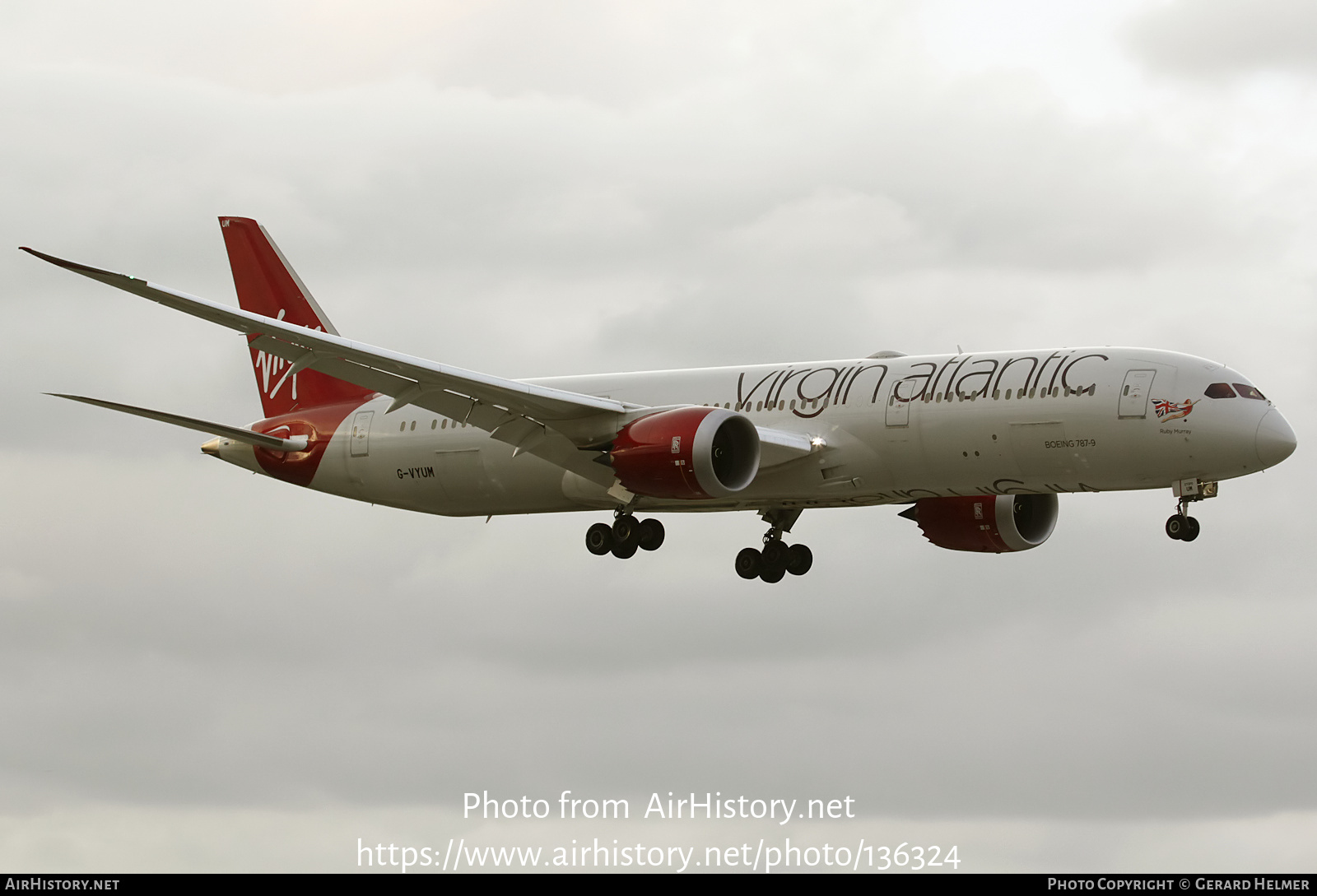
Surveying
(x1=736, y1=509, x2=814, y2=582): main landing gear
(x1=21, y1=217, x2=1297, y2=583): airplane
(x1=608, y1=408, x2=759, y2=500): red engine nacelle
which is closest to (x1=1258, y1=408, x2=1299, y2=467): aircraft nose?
(x1=21, y1=217, x2=1297, y2=583): airplane

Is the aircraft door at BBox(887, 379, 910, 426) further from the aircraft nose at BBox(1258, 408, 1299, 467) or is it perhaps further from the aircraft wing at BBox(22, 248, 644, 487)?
the aircraft nose at BBox(1258, 408, 1299, 467)

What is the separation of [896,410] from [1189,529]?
7251 millimetres

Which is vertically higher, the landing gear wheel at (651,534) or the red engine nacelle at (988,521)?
the red engine nacelle at (988,521)

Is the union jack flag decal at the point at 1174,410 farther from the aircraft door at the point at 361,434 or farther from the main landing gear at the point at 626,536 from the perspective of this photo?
the aircraft door at the point at 361,434

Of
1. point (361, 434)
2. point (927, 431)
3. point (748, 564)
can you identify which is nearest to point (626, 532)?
point (748, 564)

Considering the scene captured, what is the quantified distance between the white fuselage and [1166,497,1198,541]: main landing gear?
64 cm

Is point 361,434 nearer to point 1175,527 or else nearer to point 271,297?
point 271,297

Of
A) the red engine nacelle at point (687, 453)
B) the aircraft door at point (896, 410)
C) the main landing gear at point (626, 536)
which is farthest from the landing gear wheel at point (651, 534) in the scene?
the aircraft door at point (896, 410)

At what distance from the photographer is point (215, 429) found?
49.9 meters

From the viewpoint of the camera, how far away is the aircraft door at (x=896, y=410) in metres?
43.3

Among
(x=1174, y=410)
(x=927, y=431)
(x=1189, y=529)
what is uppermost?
(x=927, y=431)

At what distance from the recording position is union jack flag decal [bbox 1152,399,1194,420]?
40.8m

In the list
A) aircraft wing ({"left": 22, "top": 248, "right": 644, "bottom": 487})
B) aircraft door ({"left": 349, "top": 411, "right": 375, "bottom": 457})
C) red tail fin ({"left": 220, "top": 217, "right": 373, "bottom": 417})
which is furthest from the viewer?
red tail fin ({"left": 220, "top": 217, "right": 373, "bottom": 417})

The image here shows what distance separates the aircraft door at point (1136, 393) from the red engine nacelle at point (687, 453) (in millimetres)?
8621
